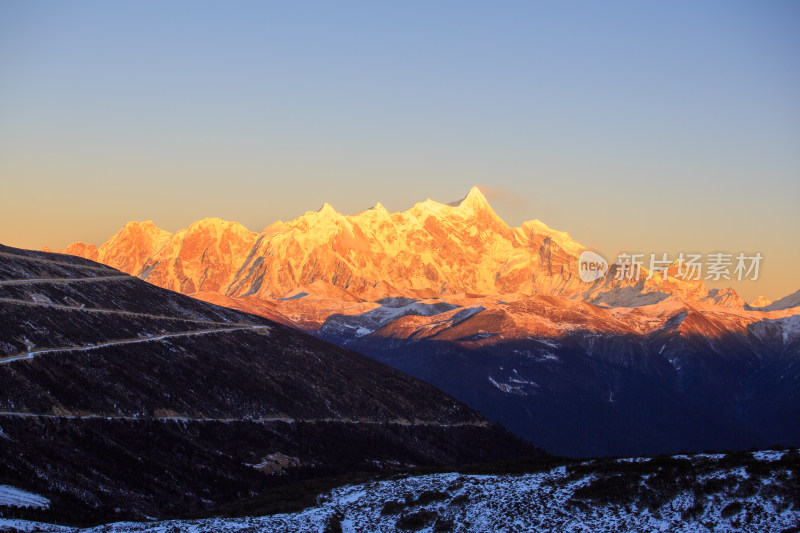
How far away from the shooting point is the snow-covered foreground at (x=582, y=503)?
2896 inches

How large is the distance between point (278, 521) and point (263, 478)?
212 ft

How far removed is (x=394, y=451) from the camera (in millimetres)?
189750

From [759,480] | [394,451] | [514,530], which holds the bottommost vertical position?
[394,451]

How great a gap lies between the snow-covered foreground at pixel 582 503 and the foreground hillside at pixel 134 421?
25.7 m

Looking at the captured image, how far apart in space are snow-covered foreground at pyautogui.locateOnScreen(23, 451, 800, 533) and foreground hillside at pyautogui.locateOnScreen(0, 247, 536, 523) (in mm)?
25686

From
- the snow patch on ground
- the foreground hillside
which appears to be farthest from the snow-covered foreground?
the foreground hillside

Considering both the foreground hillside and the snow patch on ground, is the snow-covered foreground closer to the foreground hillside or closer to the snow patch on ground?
the snow patch on ground

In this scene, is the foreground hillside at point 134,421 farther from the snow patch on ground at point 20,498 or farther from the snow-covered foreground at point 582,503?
the snow-covered foreground at point 582,503

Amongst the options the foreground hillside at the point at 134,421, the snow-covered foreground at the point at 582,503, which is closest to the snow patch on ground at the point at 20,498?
the foreground hillside at the point at 134,421

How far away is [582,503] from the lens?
79688mm

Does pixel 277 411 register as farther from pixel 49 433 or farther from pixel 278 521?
pixel 278 521

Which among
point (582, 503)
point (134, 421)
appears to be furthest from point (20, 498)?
point (582, 503)

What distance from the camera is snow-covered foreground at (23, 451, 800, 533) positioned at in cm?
7356

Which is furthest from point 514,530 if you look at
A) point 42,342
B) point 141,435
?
point 42,342
